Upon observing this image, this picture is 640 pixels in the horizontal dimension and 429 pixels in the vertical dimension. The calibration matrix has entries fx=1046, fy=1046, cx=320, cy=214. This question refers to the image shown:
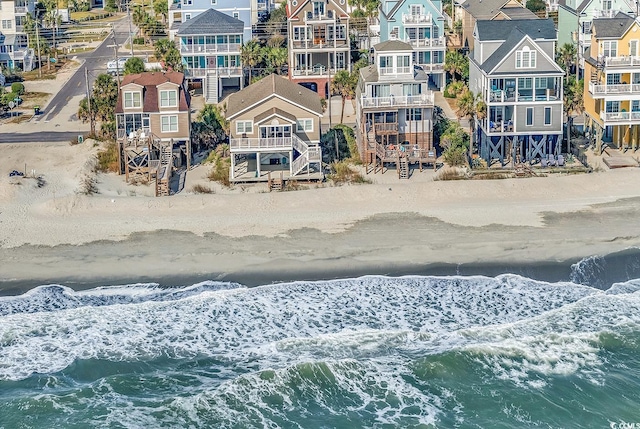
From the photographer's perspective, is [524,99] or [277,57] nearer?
[524,99]

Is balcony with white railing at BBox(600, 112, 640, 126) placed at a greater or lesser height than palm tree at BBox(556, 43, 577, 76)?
lesser

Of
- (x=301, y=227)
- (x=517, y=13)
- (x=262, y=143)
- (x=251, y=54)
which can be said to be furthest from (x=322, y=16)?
(x=301, y=227)

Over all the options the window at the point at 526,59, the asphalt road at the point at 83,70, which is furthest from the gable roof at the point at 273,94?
the asphalt road at the point at 83,70

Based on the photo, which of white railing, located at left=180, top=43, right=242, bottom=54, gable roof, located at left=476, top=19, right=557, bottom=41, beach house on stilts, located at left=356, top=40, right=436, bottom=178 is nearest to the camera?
beach house on stilts, located at left=356, top=40, right=436, bottom=178

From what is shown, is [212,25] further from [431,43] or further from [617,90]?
[617,90]

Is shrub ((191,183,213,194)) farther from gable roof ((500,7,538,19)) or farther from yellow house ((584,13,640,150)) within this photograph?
gable roof ((500,7,538,19))

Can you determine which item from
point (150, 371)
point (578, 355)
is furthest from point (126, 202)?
point (578, 355)

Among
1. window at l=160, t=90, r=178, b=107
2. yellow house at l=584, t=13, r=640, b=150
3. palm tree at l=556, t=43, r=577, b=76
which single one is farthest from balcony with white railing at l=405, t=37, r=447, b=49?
window at l=160, t=90, r=178, b=107
